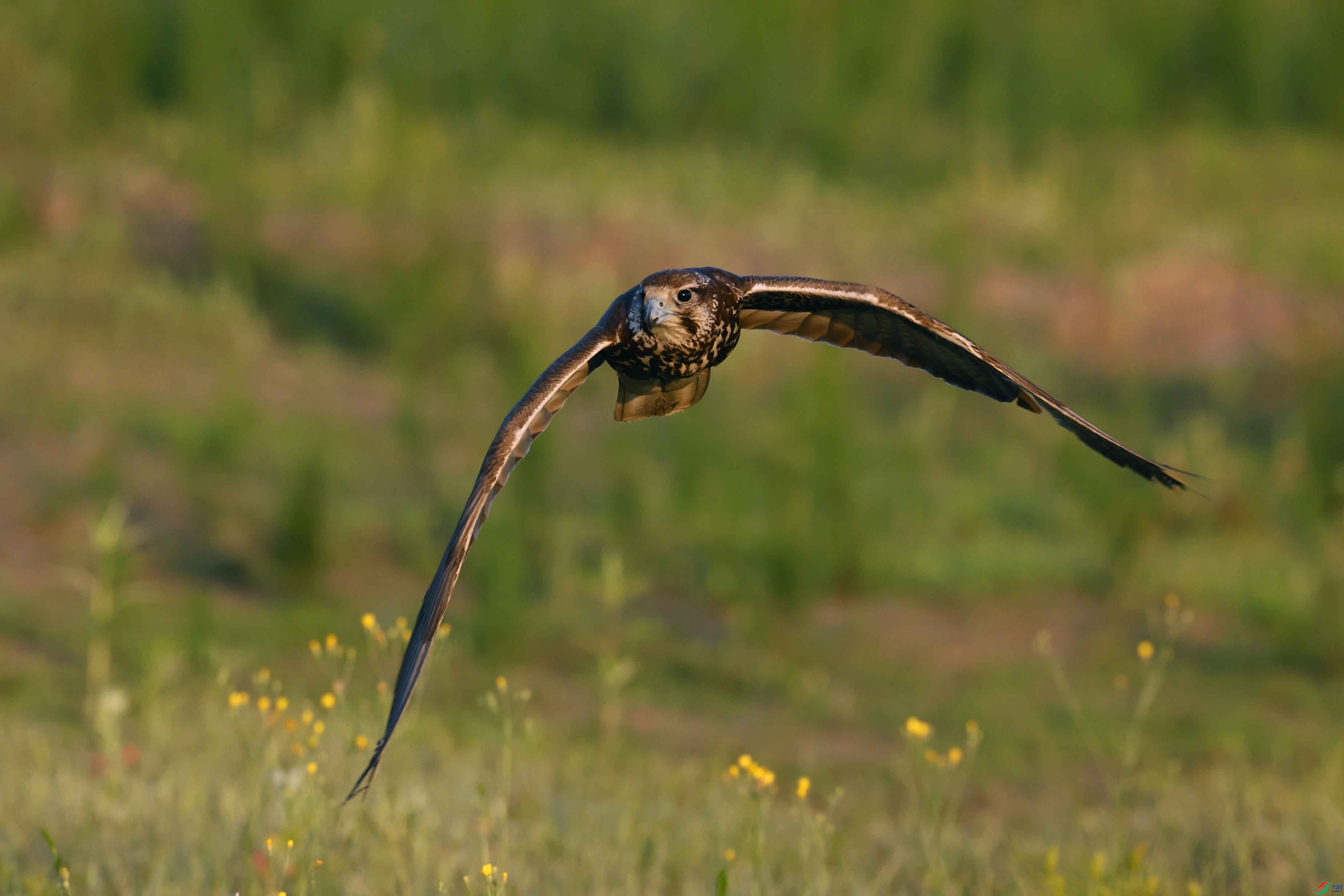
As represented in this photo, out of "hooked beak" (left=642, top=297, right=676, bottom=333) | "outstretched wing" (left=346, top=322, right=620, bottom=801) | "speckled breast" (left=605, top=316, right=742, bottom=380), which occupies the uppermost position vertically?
"hooked beak" (left=642, top=297, right=676, bottom=333)

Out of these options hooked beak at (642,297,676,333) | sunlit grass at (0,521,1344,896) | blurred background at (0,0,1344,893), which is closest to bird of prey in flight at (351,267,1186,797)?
hooked beak at (642,297,676,333)

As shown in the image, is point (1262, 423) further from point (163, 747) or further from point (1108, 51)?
point (163, 747)

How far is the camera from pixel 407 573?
28.4 ft

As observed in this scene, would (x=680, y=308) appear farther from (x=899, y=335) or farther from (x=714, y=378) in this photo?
(x=714, y=378)

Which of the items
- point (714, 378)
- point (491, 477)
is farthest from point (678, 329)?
point (714, 378)

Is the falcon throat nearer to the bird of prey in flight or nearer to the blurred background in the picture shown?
the bird of prey in flight

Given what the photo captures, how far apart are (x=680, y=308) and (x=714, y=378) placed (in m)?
8.98

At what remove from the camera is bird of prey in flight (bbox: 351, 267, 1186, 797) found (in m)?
2.39

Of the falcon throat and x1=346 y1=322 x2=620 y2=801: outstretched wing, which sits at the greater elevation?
the falcon throat

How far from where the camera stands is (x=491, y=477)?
2.32 metres

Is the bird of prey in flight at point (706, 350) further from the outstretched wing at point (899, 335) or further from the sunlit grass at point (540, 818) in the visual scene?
the sunlit grass at point (540, 818)

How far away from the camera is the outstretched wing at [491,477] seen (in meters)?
2.09

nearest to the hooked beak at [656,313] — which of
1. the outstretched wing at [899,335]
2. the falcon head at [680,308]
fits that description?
the falcon head at [680,308]

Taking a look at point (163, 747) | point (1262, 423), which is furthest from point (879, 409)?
point (163, 747)
